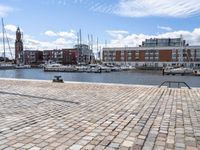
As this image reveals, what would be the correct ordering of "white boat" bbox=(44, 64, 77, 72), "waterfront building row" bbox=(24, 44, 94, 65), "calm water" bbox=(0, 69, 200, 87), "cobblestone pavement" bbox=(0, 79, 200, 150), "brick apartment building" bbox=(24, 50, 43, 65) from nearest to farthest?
"cobblestone pavement" bbox=(0, 79, 200, 150), "calm water" bbox=(0, 69, 200, 87), "white boat" bbox=(44, 64, 77, 72), "waterfront building row" bbox=(24, 44, 94, 65), "brick apartment building" bbox=(24, 50, 43, 65)

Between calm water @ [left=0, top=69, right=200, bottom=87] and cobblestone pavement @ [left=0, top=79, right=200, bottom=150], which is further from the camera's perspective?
calm water @ [left=0, top=69, right=200, bottom=87]

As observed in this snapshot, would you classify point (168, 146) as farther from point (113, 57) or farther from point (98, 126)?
point (113, 57)

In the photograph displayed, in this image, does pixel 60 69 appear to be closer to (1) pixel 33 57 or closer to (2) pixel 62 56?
(2) pixel 62 56

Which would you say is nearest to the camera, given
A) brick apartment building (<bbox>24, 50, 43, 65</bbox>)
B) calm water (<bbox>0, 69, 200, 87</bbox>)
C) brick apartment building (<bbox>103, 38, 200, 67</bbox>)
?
calm water (<bbox>0, 69, 200, 87</bbox>)

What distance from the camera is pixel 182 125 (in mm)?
6273

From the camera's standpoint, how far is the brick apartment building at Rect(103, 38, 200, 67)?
392ft

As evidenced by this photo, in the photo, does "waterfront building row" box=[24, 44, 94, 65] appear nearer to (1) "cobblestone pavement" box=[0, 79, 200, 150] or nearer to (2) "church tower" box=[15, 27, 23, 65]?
(2) "church tower" box=[15, 27, 23, 65]

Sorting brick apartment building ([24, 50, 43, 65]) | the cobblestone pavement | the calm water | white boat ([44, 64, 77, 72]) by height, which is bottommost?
the calm water

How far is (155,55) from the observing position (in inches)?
4988

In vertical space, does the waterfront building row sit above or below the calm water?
above

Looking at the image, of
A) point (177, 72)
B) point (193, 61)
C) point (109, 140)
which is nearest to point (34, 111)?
point (109, 140)

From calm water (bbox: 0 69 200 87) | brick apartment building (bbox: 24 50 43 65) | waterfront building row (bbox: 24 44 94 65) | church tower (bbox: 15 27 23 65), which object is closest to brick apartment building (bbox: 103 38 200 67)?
waterfront building row (bbox: 24 44 94 65)

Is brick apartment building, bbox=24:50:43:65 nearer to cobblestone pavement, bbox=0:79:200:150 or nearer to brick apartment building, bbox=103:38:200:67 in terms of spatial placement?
brick apartment building, bbox=103:38:200:67

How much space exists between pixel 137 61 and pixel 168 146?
128448 mm
